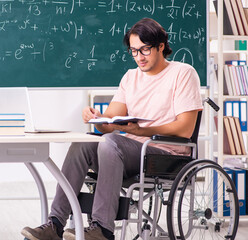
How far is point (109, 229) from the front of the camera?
218 centimetres

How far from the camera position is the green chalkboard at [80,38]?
3779 mm

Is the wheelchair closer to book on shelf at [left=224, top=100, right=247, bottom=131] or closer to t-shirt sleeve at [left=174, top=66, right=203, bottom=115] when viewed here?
t-shirt sleeve at [left=174, top=66, right=203, bottom=115]

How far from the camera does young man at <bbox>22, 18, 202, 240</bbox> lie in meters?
2.20

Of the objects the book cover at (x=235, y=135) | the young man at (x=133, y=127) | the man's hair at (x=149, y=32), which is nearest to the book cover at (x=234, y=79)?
the book cover at (x=235, y=135)

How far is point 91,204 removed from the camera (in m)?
2.38

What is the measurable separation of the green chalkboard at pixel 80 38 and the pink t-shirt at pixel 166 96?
3.74 ft

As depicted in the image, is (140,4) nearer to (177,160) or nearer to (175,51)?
(175,51)

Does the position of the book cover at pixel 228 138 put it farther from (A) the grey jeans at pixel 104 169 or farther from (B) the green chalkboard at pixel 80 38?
(A) the grey jeans at pixel 104 169

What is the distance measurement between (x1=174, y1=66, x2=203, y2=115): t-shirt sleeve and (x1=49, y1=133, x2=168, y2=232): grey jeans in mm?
228

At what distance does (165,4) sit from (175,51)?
333 mm

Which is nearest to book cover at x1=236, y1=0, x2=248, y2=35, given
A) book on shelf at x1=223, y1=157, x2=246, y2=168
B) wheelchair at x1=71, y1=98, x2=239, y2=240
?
book on shelf at x1=223, y1=157, x2=246, y2=168

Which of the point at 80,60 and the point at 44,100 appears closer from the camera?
the point at 80,60

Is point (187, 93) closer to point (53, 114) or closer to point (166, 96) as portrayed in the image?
point (166, 96)

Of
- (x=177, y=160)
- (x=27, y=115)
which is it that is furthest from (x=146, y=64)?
(x=27, y=115)
